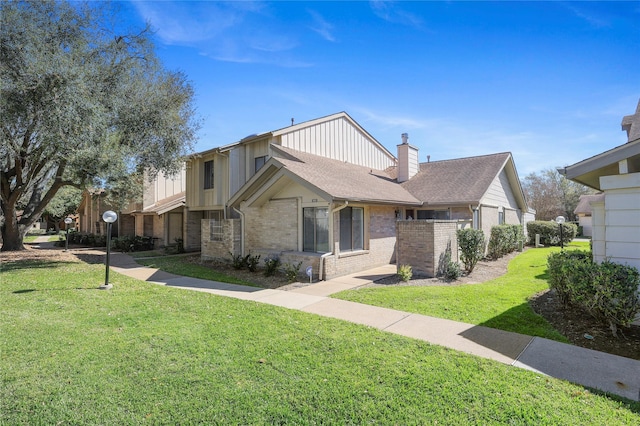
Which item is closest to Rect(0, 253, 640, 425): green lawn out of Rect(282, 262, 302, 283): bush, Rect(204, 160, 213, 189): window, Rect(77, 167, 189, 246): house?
Rect(282, 262, 302, 283): bush

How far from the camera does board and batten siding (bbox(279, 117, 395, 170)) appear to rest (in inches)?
630

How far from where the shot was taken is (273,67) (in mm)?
12383

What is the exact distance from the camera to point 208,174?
1817cm

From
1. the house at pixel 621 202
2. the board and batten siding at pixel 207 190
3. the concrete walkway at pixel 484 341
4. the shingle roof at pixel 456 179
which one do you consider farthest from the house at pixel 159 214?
the house at pixel 621 202

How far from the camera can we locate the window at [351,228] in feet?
37.8

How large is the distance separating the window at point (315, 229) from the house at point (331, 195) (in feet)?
0.12

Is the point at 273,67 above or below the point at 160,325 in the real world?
above

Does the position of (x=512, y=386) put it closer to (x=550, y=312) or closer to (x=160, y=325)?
(x=550, y=312)

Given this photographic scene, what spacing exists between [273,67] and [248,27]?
196cm

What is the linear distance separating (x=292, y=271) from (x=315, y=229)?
70.5 inches

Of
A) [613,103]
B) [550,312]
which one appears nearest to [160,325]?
[550,312]

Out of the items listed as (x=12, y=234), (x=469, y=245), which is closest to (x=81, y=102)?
(x=12, y=234)

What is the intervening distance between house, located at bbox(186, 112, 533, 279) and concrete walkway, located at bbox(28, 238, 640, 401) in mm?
2695

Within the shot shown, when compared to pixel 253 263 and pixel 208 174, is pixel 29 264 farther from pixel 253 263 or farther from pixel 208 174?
pixel 253 263
